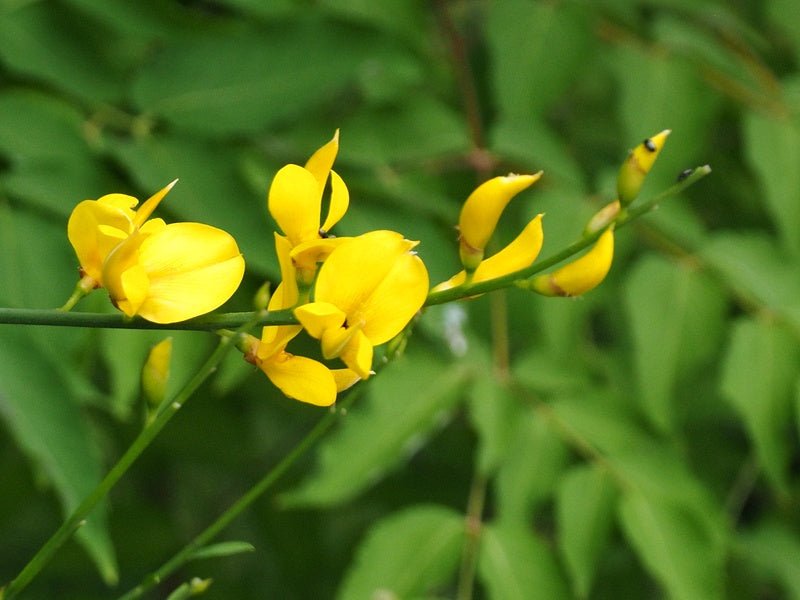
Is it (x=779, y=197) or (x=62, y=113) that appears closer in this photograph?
(x=62, y=113)

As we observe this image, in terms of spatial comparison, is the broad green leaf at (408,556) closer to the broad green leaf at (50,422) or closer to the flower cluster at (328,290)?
the broad green leaf at (50,422)

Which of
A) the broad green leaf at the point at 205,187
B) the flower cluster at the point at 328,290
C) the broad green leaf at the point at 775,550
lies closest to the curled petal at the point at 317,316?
the flower cluster at the point at 328,290

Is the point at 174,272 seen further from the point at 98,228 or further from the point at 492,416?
the point at 492,416

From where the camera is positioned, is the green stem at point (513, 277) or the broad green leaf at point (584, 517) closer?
the green stem at point (513, 277)

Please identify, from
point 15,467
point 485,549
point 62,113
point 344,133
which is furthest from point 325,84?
point 15,467

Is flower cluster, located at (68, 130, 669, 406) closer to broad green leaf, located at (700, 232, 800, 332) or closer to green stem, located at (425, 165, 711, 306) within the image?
green stem, located at (425, 165, 711, 306)

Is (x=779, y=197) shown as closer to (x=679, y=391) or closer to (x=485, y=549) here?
(x=679, y=391)
